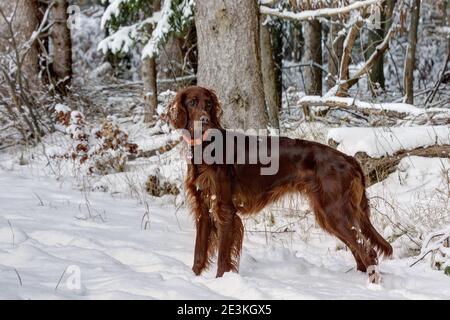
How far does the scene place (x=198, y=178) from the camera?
389cm

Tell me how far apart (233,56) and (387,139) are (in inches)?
59.3

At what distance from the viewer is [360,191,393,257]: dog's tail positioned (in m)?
4.02

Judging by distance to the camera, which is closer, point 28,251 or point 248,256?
point 28,251

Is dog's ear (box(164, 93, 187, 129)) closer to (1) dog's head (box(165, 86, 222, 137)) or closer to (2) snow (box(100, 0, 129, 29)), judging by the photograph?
(1) dog's head (box(165, 86, 222, 137))

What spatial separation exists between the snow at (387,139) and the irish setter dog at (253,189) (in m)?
1.21

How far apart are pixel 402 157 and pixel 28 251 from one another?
119 inches

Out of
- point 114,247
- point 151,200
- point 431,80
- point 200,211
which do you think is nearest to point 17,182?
point 151,200

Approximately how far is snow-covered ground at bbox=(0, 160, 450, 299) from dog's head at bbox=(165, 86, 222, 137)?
0.84 m

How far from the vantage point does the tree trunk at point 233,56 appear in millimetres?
5691

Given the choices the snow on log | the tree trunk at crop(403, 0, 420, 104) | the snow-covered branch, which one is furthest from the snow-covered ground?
the tree trunk at crop(403, 0, 420, 104)

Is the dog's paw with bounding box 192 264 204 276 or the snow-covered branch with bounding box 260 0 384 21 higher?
the snow-covered branch with bounding box 260 0 384 21

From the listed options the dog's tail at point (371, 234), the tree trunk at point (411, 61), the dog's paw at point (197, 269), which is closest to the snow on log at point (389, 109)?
the dog's tail at point (371, 234)
